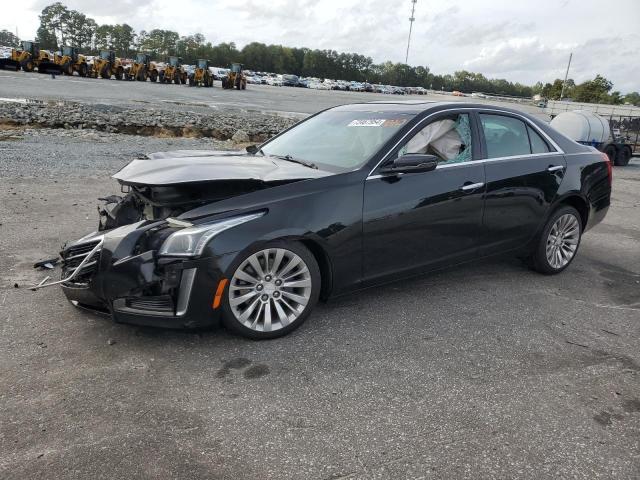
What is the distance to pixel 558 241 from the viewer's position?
5230 mm

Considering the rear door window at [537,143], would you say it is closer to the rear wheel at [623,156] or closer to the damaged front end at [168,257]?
the damaged front end at [168,257]

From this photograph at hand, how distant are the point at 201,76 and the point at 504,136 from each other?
46.0 m

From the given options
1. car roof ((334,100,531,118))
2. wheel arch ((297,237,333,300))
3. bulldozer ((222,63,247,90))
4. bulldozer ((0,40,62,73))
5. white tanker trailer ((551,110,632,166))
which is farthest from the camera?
bulldozer ((222,63,247,90))

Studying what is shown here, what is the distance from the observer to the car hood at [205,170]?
350 centimetres

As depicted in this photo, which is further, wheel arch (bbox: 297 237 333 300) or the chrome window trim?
the chrome window trim

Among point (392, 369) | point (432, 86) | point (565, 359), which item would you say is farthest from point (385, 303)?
point (432, 86)

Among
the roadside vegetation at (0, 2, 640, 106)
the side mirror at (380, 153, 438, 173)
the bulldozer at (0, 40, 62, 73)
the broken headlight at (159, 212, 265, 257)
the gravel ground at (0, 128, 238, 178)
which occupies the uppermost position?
the roadside vegetation at (0, 2, 640, 106)

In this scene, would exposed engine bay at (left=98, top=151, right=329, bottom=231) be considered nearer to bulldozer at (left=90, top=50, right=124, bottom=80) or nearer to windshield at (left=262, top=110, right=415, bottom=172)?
windshield at (left=262, top=110, right=415, bottom=172)

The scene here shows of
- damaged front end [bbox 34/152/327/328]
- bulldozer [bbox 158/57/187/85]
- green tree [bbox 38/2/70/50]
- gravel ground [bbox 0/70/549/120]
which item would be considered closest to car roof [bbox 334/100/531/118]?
damaged front end [bbox 34/152/327/328]

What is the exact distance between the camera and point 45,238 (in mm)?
5504

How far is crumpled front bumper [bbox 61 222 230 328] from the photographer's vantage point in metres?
3.20

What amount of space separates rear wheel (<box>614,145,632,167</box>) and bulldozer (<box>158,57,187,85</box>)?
41722 millimetres


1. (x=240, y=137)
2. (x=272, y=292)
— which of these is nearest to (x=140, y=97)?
(x=240, y=137)

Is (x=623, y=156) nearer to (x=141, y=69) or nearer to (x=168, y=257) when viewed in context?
(x=168, y=257)
